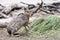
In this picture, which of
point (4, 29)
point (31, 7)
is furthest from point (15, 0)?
point (4, 29)

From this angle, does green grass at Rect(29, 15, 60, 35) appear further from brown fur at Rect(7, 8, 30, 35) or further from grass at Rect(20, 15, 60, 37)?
brown fur at Rect(7, 8, 30, 35)

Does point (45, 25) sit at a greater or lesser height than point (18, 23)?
lesser

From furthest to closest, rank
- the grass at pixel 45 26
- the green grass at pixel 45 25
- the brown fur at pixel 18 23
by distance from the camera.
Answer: the green grass at pixel 45 25 < the grass at pixel 45 26 < the brown fur at pixel 18 23

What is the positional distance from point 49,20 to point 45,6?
4.00 meters

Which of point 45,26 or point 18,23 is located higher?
point 18,23

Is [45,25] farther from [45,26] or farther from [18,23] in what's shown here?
[18,23]

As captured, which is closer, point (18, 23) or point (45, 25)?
point (18, 23)

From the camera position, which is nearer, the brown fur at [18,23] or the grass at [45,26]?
the brown fur at [18,23]

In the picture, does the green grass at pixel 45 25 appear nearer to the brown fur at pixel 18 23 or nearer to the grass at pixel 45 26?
the grass at pixel 45 26

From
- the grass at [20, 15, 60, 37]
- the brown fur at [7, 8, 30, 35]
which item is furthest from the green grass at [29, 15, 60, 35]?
the brown fur at [7, 8, 30, 35]

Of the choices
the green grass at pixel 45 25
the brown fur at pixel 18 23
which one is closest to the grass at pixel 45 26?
the green grass at pixel 45 25

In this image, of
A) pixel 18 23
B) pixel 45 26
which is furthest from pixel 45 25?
pixel 18 23

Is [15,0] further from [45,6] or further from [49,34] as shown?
[49,34]

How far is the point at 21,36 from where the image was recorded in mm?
6305
